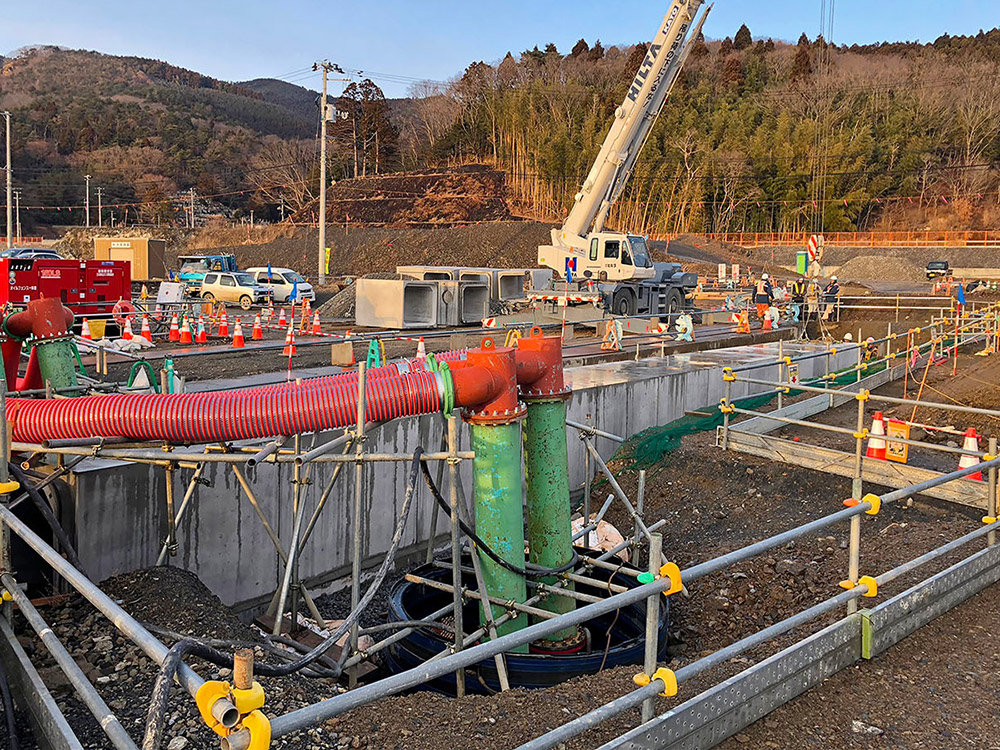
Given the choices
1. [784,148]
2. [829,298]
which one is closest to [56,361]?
[829,298]

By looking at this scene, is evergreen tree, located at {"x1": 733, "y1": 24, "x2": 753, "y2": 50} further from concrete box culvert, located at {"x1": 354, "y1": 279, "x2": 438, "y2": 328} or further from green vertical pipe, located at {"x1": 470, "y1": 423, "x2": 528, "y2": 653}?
green vertical pipe, located at {"x1": 470, "y1": 423, "x2": 528, "y2": 653}

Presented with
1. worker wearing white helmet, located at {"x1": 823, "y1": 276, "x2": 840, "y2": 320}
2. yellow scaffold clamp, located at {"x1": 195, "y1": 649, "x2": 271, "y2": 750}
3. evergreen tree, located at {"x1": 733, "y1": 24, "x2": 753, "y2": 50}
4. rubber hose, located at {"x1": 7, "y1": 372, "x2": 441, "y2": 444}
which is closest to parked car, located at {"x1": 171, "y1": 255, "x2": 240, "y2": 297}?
worker wearing white helmet, located at {"x1": 823, "y1": 276, "x2": 840, "y2": 320}

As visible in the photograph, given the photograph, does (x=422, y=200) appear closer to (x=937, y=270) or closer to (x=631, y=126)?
(x=937, y=270)

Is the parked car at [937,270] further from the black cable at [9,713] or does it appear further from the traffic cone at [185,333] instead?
the black cable at [9,713]

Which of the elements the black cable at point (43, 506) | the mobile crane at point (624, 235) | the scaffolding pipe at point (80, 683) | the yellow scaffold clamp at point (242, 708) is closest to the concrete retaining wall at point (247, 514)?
the black cable at point (43, 506)

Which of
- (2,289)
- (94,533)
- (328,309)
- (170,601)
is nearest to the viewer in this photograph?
(170,601)

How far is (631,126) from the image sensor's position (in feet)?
82.8

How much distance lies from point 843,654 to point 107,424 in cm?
484

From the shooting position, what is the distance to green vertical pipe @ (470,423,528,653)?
19.4ft

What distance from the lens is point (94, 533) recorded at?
644 cm

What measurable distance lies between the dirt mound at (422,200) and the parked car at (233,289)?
122 feet

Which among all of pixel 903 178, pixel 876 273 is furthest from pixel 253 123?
pixel 876 273

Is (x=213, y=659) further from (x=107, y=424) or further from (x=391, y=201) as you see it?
(x=391, y=201)

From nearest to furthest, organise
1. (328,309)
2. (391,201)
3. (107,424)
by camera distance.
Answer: (107,424) → (328,309) → (391,201)
